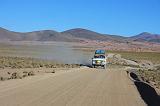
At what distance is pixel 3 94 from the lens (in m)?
20.0

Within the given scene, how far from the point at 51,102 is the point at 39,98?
4.42 ft

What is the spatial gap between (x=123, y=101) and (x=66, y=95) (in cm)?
284

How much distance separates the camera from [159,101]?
782 inches

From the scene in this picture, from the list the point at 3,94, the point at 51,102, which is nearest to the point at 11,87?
the point at 3,94

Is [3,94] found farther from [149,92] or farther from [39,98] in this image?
[149,92]

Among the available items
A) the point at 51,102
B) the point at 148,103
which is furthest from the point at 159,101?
the point at 51,102

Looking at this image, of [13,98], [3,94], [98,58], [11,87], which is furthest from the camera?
[98,58]

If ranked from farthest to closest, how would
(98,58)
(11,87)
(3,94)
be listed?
(98,58) < (11,87) < (3,94)

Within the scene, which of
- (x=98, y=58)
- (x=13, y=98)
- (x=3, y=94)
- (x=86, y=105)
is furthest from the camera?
(x=98, y=58)

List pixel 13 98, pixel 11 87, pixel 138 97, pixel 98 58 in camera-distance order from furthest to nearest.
Answer: pixel 98 58 → pixel 11 87 → pixel 138 97 → pixel 13 98

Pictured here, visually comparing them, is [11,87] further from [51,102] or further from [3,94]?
[51,102]

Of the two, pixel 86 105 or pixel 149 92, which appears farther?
pixel 149 92

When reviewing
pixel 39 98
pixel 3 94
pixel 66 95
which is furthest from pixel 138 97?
pixel 3 94

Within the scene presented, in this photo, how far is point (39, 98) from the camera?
19.2 m
